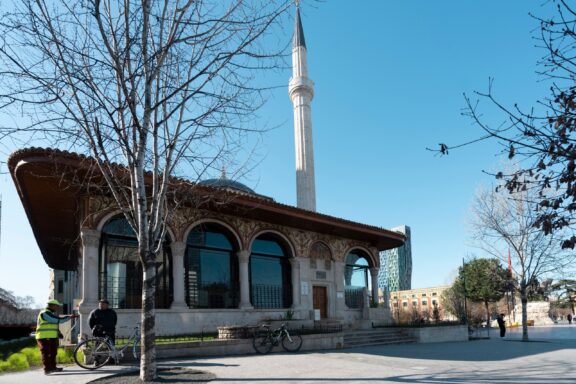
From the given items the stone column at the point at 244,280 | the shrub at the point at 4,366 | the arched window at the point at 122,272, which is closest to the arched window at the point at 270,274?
the stone column at the point at 244,280

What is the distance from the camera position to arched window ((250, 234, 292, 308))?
777 inches

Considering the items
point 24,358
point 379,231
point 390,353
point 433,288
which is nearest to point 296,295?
point 379,231

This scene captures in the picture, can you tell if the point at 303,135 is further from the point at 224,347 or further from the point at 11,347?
the point at 224,347

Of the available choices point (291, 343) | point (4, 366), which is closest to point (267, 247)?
point (291, 343)

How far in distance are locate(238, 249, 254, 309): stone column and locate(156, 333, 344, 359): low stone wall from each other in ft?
13.9

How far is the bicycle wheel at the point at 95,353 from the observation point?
33.5 feet

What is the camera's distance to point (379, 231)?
22.5 meters

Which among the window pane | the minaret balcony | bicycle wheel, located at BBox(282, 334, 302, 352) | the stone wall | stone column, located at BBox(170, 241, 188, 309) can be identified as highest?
the minaret balcony

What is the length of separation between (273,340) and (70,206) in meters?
8.73

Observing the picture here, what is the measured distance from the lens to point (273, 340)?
13.8 meters

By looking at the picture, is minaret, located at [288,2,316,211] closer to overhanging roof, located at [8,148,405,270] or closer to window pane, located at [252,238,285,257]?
overhanging roof, located at [8,148,405,270]

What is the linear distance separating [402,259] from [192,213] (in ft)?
362

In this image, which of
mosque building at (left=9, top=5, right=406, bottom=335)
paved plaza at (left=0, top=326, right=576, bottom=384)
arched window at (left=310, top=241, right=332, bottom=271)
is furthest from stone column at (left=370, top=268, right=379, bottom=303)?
paved plaza at (left=0, top=326, right=576, bottom=384)

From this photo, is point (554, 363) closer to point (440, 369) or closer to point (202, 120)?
point (440, 369)
